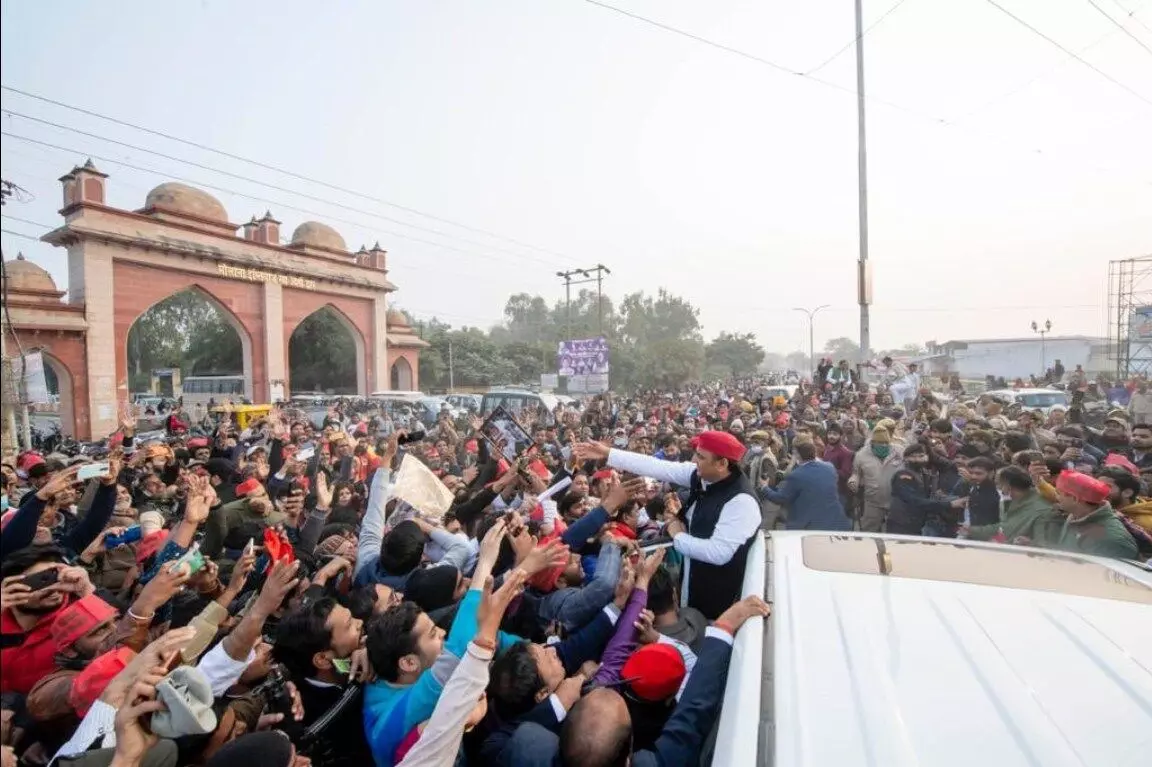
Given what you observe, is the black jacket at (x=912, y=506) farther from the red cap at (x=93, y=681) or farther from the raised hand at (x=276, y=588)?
the red cap at (x=93, y=681)

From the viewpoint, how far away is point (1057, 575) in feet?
7.43

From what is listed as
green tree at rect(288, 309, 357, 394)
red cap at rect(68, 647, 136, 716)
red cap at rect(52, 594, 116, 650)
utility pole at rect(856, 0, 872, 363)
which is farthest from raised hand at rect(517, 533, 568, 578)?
green tree at rect(288, 309, 357, 394)

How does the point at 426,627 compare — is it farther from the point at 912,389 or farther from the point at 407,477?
the point at 912,389

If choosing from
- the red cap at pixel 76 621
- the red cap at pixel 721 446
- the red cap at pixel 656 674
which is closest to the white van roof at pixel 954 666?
the red cap at pixel 656 674

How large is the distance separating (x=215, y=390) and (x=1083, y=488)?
3139cm

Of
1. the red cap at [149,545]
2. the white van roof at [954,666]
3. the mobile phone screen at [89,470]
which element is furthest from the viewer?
the red cap at [149,545]

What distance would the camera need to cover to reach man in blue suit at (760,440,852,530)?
5242 mm

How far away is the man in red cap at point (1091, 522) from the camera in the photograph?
3.57m

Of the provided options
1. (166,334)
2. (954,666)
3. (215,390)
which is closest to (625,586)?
(954,666)

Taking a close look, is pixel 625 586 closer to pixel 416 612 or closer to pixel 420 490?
pixel 416 612

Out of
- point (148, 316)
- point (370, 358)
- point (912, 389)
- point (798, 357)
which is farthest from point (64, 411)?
point (798, 357)

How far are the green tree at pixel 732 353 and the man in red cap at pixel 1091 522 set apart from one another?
59370mm

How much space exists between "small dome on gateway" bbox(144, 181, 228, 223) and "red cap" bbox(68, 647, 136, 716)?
27168 millimetres

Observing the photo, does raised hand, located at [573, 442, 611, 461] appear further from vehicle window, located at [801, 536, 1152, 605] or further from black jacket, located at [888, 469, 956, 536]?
black jacket, located at [888, 469, 956, 536]
